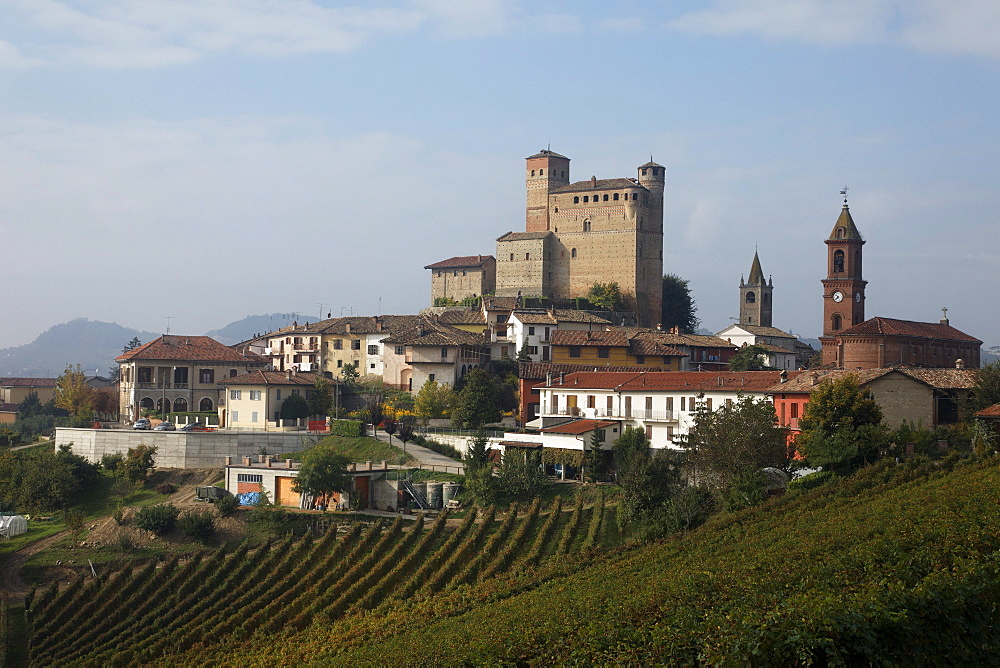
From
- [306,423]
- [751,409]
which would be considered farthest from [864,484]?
[306,423]

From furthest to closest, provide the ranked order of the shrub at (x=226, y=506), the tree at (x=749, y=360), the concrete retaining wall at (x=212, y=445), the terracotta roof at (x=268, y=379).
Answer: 1. the tree at (x=749, y=360)
2. the terracotta roof at (x=268, y=379)
3. the concrete retaining wall at (x=212, y=445)
4. the shrub at (x=226, y=506)

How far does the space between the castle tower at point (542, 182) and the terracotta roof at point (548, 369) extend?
3258cm

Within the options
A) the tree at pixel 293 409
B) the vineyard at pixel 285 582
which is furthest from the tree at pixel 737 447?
the tree at pixel 293 409

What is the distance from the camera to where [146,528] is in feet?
151

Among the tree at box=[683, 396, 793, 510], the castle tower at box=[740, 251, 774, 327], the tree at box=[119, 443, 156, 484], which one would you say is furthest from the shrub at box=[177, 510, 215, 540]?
the castle tower at box=[740, 251, 774, 327]

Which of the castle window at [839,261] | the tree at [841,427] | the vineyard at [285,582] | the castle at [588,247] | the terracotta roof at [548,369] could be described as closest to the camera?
the vineyard at [285,582]

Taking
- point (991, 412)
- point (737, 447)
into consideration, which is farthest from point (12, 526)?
point (991, 412)

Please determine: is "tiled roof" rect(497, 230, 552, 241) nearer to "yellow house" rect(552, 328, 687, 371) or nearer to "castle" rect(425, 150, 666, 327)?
"castle" rect(425, 150, 666, 327)

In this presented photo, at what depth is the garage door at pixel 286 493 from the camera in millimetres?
49188

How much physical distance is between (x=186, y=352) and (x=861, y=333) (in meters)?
43.8

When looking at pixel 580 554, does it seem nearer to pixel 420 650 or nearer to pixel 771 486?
pixel 771 486

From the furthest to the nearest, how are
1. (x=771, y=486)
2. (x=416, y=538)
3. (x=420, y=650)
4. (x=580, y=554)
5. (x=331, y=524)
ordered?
(x=331, y=524) → (x=416, y=538) → (x=771, y=486) → (x=580, y=554) → (x=420, y=650)

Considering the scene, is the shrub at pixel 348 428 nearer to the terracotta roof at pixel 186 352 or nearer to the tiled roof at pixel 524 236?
the terracotta roof at pixel 186 352

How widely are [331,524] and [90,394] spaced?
4439cm
